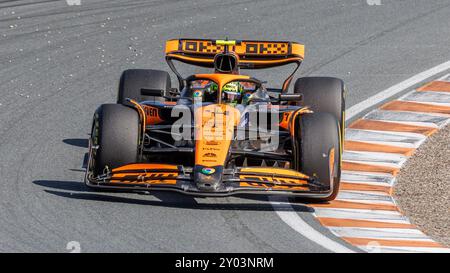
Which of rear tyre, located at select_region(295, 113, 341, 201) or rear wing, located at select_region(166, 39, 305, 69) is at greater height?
rear wing, located at select_region(166, 39, 305, 69)

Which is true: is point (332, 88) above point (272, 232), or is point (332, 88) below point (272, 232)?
above

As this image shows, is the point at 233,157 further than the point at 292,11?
No

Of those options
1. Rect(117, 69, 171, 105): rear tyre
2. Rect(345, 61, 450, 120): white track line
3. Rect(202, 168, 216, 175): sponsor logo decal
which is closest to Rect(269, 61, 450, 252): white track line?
Rect(345, 61, 450, 120): white track line

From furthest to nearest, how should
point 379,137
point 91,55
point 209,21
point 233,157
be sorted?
1. point 209,21
2. point 91,55
3. point 379,137
4. point 233,157

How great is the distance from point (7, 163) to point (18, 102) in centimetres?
322

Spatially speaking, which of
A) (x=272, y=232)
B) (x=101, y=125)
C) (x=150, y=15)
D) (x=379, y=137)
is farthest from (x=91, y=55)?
(x=272, y=232)

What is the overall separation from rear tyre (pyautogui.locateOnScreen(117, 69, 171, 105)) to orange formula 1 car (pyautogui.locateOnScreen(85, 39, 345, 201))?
0.05 feet

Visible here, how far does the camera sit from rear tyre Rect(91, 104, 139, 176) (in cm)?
1270

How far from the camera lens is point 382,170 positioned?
1428 cm

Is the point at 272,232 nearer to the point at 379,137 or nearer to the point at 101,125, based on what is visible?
the point at 101,125

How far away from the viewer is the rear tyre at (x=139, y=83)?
14.7 meters

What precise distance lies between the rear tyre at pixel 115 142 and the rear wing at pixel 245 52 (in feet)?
8.19

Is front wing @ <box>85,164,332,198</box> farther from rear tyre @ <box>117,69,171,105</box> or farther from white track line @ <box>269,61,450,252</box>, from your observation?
rear tyre @ <box>117,69,171,105</box>

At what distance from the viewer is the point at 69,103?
1720cm
